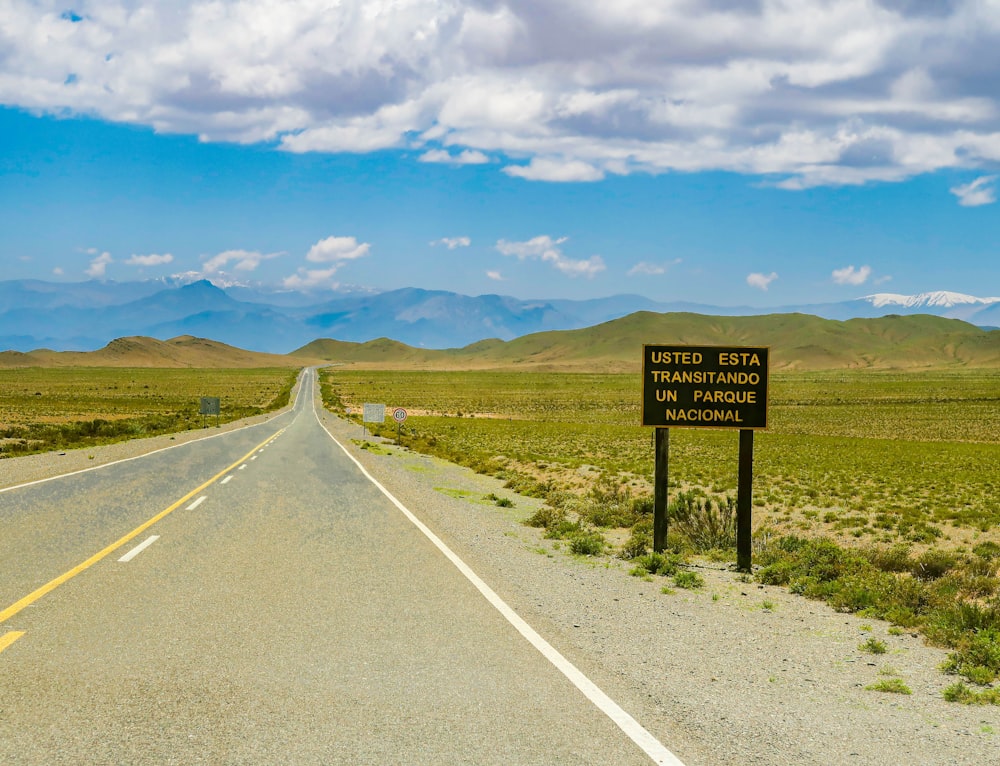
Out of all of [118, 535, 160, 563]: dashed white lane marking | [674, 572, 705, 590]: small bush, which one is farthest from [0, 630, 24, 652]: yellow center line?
[674, 572, 705, 590]: small bush

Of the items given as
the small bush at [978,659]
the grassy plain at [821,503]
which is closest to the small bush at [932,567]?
the grassy plain at [821,503]

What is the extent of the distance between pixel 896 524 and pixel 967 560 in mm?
6222

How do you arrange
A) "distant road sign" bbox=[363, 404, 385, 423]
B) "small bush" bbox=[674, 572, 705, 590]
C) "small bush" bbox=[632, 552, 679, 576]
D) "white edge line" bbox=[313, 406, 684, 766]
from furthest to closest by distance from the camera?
1. "distant road sign" bbox=[363, 404, 385, 423]
2. "small bush" bbox=[632, 552, 679, 576]
3. "small bush" bbox=[674, 572, 705, 590]
4. "white edge line" bbox=[313, 406, 684, 766]

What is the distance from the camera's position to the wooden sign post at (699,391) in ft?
37.7

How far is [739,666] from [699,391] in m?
5.63

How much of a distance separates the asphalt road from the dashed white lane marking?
1.1 inches

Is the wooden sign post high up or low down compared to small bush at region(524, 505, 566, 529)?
up

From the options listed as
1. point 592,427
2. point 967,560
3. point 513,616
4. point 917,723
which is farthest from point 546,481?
point 592,427

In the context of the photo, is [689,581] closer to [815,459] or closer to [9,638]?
[9,638]

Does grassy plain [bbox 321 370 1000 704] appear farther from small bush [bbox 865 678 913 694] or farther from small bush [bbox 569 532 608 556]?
small bush [bbox 865 678 913 694]

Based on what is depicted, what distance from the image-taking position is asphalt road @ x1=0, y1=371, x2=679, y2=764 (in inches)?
187

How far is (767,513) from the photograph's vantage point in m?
20.5

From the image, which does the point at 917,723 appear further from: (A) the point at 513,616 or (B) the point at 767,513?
(B) the point at 767,513

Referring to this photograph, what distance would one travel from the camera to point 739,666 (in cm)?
653
